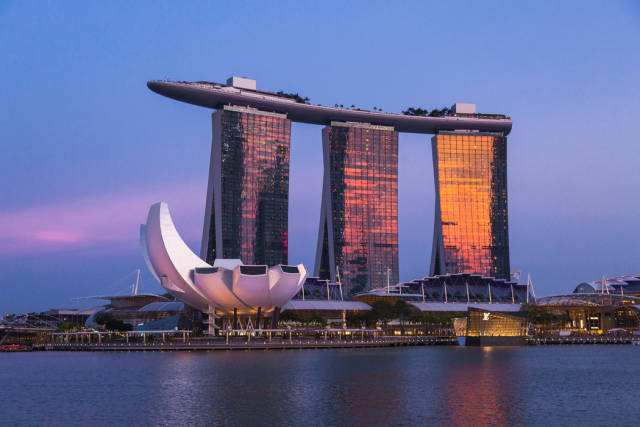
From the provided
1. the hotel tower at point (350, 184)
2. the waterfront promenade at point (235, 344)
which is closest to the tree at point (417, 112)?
the hotel tower at point (350, 184)

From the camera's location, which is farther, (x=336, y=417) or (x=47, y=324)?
(x=47, y=324)

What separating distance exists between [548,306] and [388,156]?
53.1m

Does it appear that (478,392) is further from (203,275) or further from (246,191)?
(246,191)

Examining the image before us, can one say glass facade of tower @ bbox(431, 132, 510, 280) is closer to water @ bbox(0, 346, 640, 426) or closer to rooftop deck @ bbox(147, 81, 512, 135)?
rooftop deck @ bbox(147, 81, 512, 135)

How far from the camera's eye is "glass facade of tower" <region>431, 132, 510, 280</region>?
184250 mm

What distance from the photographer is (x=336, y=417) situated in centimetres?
3950

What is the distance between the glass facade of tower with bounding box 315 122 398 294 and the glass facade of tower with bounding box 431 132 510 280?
1211 cm

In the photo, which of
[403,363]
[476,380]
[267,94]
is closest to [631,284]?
[267,94]

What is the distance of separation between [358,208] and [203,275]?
250ft

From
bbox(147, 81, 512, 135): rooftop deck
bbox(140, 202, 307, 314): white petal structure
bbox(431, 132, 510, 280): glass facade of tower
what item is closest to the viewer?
bbox(140, 202, 307, 314): white petal structure

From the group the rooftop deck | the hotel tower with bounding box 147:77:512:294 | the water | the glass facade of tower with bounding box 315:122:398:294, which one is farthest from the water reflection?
the rooftop deck

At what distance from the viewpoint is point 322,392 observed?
164 ft

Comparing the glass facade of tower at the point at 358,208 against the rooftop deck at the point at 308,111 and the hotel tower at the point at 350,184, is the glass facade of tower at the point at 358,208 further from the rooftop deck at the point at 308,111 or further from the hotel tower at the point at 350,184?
the rooftop deck at the point at 308,111

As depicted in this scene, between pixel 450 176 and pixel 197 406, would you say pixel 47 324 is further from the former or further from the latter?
pixel 197 406
